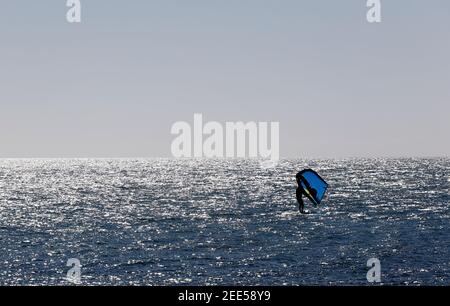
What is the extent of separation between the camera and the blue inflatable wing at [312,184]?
581 inches

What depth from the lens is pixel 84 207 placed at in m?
119

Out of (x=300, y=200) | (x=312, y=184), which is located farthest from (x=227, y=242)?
(x=300, y=200)

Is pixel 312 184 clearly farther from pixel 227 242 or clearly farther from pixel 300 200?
pixel 227 242

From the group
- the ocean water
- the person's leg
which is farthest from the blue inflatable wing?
the ocean water

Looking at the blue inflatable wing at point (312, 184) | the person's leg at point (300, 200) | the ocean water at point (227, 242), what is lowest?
the ocean water at point (227, 242)

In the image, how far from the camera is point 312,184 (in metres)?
15.4

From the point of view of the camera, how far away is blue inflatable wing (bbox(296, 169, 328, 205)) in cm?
1475

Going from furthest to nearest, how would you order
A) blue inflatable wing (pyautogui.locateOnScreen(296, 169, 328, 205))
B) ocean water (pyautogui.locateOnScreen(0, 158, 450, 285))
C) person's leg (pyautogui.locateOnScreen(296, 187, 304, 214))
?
ocean water (pyautogui.locateOnScreen(0, 158, 450, 285)) < blue inflatable wing (pyautogui.locateOnScreen(296, 169, 328, 205)) < person's leg (pyautogui.locateOnScreen(296, 187, 304, 214))

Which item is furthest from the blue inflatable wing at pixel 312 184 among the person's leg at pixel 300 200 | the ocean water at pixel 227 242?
the ocean water at pixel 227 242

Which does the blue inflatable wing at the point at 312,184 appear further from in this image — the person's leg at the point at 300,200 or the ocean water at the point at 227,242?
the ocean water at the point at 227,242

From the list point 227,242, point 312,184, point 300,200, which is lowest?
point 227,242

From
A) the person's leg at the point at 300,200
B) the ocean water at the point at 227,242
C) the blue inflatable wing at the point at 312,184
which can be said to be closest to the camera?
the person's leg at the point at 300,200

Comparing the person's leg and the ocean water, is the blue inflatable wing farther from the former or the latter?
the ocean water
